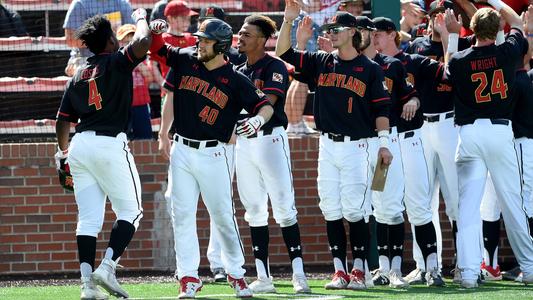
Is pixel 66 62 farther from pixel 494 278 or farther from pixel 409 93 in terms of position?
pixel 494 278

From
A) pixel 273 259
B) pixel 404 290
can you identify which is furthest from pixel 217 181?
pixel 273 259

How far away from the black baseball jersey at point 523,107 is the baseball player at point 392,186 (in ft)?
3.42

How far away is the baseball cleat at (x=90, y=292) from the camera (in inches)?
310

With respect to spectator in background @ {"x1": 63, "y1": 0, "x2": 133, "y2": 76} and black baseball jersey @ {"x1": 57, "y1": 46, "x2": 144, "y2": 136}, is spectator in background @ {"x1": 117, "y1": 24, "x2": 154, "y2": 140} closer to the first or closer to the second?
spectator in background @ {"x1": 63, "y1": 0, "x2": 133, "y2": 76}

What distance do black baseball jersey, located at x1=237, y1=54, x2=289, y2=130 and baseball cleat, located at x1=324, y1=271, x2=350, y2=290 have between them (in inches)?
51.1

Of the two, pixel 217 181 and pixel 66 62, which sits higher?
pixel 66 62

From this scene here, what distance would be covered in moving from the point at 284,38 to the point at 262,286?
6.59 ft

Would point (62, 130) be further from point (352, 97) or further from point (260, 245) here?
point (352, 97)

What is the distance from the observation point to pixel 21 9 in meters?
12.1

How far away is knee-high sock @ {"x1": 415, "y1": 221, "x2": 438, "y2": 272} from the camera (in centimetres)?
940

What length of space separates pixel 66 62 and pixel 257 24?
Answer: 141 inches

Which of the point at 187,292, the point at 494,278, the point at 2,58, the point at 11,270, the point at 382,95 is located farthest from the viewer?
the point at 2,58

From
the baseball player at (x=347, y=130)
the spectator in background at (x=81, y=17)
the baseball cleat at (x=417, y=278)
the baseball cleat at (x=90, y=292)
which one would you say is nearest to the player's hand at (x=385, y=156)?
the baseball player at (x=347, y=130)

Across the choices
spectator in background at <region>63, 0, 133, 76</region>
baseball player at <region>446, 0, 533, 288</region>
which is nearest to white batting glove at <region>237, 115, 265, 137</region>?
baseball player at <region>446, 0, 533, 288</region>
